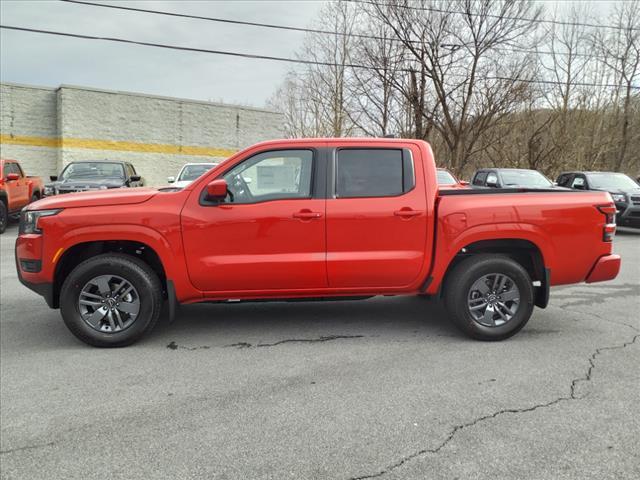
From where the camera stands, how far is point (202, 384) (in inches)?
145

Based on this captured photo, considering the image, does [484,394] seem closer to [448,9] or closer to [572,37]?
[448,9]

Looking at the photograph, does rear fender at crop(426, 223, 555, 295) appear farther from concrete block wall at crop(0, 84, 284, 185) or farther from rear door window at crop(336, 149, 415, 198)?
concrete block wall at crop(0, 84, 284, 185)

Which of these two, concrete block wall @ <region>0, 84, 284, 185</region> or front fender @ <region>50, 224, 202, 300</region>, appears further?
concrete block wall @ <region>0, 84, 284, 185</region>

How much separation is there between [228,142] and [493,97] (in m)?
13.9

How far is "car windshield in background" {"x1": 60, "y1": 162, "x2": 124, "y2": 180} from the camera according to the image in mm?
13336

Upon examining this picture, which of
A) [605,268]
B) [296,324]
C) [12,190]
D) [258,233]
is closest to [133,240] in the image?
[258,233]

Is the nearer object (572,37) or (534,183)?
(534,183)

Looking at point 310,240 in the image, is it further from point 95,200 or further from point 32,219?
point 32,219

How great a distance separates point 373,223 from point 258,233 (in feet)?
3.38

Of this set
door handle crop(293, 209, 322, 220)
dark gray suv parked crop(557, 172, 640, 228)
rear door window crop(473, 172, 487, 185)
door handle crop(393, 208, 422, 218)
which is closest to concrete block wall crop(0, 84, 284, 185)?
rear door window crop(473, 172, 487, 185)

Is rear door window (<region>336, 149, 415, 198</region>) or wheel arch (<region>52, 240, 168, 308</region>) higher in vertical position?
rear door window (<region>336, 149, 415, 198</region>)

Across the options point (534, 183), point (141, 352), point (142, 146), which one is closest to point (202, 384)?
point (141, 352)

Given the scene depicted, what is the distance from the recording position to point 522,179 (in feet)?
47.5

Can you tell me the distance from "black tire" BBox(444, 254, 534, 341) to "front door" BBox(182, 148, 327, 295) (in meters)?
1.23
